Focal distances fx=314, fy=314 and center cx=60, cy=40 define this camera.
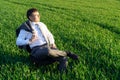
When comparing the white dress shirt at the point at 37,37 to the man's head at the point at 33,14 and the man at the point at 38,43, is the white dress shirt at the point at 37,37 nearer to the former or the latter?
the man at the point at 38,43

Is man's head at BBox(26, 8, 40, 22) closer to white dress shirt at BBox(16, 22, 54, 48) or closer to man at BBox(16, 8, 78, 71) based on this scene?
man at BBox(16, 8, 78, 71)

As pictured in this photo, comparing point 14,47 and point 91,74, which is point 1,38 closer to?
point 14,47

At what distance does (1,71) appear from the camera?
6387mm

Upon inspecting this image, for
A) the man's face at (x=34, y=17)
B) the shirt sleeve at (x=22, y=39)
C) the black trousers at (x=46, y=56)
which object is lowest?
the black trousers at (x=46, y=56)

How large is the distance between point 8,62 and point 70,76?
165cm

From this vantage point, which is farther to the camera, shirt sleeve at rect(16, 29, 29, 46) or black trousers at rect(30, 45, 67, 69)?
shirt sleeve at rect(16, 29, 29, 46)

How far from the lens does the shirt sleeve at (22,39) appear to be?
6.88 meters

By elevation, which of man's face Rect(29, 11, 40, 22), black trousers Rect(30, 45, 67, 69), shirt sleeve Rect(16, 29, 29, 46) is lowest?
black trousers Rect(30, 45, 67, 69)

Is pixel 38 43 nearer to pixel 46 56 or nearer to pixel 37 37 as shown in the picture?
pixel 37 37

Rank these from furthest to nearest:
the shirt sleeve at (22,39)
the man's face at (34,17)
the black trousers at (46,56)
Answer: the man's face at (34,17), the shirt sleeve at (22,39), the black trousers at (46,56)

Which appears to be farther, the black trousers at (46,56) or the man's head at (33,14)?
the man's head at (33,14)

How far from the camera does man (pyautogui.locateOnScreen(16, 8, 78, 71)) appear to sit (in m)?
6.55

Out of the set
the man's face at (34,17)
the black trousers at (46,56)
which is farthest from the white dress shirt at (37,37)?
the black trousers at (46,56)

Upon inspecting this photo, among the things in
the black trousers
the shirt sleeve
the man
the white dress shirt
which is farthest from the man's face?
the black trousers
